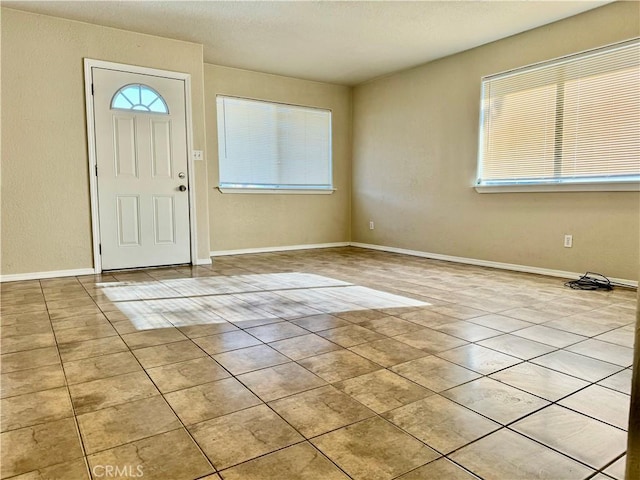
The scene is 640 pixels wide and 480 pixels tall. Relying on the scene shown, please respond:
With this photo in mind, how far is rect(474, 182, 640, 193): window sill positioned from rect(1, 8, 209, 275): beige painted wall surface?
4066 mm

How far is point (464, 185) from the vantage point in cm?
500

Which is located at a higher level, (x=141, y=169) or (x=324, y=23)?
(x=324, y=23)

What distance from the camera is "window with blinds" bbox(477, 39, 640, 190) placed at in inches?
141

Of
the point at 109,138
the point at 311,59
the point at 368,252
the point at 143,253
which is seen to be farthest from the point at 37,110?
the point at 368,252

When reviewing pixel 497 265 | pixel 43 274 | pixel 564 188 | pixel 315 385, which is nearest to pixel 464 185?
pixel 497 265

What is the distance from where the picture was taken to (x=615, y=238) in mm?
3699

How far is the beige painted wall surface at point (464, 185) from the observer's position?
373cm

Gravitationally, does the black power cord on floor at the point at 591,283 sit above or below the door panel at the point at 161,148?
below

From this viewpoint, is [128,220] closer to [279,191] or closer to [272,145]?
[279,191]

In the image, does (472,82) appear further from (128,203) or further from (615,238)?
(128,203)

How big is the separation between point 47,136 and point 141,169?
0.89 m

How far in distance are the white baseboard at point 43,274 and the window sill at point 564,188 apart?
436 centimetres
